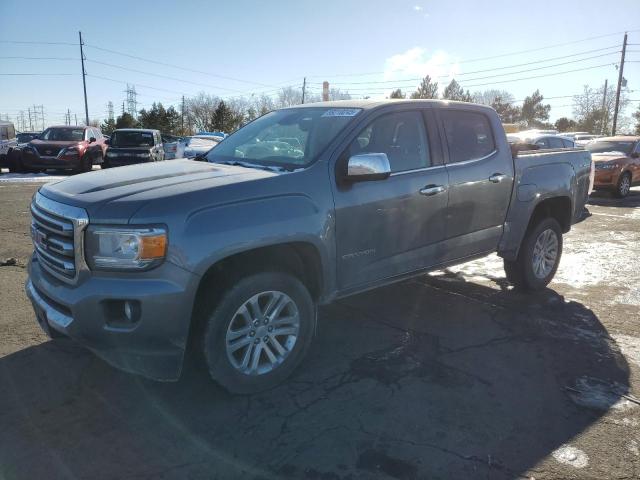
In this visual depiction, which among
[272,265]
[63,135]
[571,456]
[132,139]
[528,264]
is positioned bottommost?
[571,456]

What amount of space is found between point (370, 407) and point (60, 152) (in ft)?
55.7

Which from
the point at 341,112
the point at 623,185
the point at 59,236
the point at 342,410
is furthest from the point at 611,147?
the point at 59,236

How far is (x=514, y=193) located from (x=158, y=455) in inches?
156

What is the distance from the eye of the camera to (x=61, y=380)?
344 centimetres

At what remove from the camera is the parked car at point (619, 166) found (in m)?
14.3

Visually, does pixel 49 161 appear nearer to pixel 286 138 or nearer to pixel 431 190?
pixel 286 138

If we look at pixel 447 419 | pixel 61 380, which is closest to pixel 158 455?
pixel 61 380

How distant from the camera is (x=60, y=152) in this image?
17.1 metres

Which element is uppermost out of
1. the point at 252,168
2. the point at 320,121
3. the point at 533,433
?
the point at 320,121

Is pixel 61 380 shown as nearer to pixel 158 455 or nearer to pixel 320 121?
pixel 158 455

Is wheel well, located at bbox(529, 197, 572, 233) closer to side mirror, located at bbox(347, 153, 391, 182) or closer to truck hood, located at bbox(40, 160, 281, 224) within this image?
side mirror, located at bbox(347, 153, 391, 182)

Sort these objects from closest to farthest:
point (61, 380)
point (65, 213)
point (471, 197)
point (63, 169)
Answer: point (65, 213) → point (61, 380) → point (471, 197) → point (63, 169)

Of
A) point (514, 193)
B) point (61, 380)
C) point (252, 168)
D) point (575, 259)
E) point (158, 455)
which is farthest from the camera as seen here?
point (575, 259)

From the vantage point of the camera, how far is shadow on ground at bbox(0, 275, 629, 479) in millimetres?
2658
